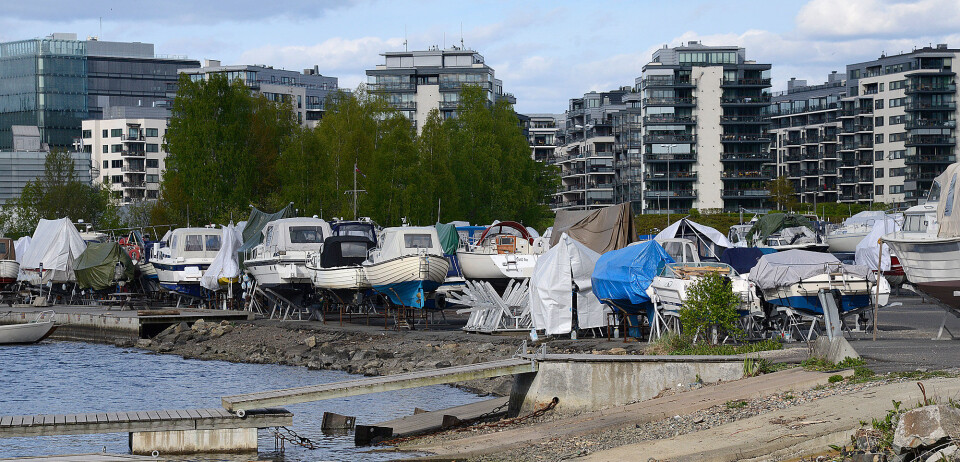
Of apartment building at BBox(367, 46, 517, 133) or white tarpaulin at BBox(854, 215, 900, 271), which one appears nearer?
white tarpaulin at BBox(854, 215, 900, 271)

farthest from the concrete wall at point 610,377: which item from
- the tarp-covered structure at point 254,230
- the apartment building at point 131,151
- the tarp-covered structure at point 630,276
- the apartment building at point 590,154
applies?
the apartment building at point 131,151

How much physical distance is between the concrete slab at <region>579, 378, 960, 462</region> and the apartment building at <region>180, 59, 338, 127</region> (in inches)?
5252

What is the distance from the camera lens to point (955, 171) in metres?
28.2

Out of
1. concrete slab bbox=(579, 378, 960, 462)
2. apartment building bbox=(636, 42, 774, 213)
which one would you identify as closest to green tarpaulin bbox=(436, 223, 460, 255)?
concrete slab bbox=(579, 378, 960, 462)

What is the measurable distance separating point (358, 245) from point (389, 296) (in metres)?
3.11

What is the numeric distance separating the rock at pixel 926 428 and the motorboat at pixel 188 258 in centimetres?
4174

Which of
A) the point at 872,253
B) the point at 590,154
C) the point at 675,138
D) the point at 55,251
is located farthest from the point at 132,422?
the point at 590,154

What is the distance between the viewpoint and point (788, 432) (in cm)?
1501

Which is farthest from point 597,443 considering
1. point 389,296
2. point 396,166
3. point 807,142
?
point 807,142

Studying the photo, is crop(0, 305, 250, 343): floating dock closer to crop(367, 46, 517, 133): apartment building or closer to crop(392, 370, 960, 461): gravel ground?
crop(392, 370, 960, 461): gravel ground

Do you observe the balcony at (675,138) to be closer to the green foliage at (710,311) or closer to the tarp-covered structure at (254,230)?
the tarp-covered structure at (254,230)

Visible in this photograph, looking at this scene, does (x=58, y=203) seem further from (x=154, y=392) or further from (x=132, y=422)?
(x=132, y=422)

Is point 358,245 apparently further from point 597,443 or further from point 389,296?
point 597,443

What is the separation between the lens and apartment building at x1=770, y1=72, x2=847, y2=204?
145125 millimetres
